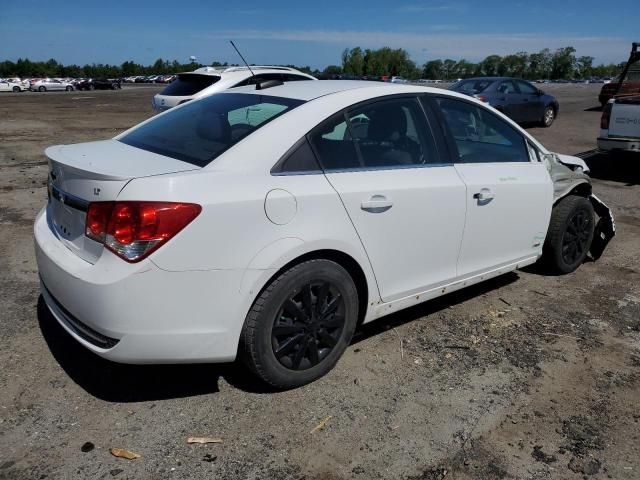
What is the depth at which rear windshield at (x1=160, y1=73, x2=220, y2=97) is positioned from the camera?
1009cm

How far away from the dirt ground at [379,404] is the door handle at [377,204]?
955 mm

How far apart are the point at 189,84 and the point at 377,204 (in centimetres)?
826

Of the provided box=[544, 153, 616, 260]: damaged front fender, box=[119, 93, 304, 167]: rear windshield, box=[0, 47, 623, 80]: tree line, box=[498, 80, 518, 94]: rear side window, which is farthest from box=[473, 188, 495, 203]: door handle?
box=[0, 47, 623, 80]: tree line

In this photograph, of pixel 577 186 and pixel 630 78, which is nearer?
pixel 577 186

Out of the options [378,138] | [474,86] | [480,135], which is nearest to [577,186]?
[480,135]

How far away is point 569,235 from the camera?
485 cm

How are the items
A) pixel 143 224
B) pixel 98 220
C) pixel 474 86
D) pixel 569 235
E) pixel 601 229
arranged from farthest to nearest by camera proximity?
pixel 474 86 < pixel 601 229 < pixel 569 235 < pixel 98 220 < pixel 143 224

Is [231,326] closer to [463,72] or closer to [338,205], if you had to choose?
[338,205]

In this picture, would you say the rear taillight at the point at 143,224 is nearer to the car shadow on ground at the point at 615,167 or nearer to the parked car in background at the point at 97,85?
the car shadow on ground at the point at 615,167

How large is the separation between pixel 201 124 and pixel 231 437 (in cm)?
180

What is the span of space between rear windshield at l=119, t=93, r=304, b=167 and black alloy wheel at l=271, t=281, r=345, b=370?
86 cm

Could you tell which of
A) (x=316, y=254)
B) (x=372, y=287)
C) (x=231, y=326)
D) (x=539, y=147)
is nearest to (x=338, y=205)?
(x=316, y=254)

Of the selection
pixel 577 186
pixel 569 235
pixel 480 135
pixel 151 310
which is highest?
pixel 480 135

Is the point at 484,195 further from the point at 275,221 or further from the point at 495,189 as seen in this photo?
the point at 275,221
